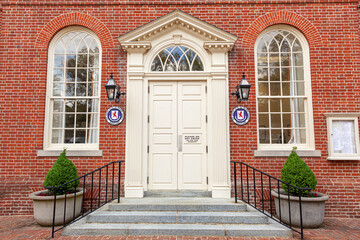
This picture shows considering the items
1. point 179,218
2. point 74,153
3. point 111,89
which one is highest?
point 111,89

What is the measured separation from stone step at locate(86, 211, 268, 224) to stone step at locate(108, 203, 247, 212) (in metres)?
0.21

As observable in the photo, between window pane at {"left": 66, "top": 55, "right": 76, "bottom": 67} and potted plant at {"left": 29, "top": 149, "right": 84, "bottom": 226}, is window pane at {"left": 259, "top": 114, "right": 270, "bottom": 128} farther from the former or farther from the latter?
window pane at {"left": 66, "top": 55, "right": 76, "bottom": 67}

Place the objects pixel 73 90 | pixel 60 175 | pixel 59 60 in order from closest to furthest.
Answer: pixel 60 175, pixel 73 90, pixel 59 60

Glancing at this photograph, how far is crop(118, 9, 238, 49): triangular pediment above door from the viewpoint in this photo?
5852 mm

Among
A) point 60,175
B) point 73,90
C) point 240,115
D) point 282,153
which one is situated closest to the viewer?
point 60,175

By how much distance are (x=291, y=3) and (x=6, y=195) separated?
28.1ft

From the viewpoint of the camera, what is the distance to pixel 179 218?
14.6 ft

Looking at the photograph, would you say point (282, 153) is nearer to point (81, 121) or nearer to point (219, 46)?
point (219, 46)

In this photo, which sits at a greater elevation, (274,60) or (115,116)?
(274,60)

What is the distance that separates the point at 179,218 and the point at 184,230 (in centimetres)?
31

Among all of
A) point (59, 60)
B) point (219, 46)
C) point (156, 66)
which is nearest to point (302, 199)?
point (219, 46)

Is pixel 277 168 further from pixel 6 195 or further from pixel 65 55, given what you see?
pixel 6 195

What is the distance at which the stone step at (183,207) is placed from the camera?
4773 millimetres

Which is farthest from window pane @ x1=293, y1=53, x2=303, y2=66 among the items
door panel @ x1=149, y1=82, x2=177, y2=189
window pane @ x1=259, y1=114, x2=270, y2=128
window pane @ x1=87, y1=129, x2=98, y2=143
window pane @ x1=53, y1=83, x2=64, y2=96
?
window pane @ x1=53, y1=83, x2=64, y2=96
